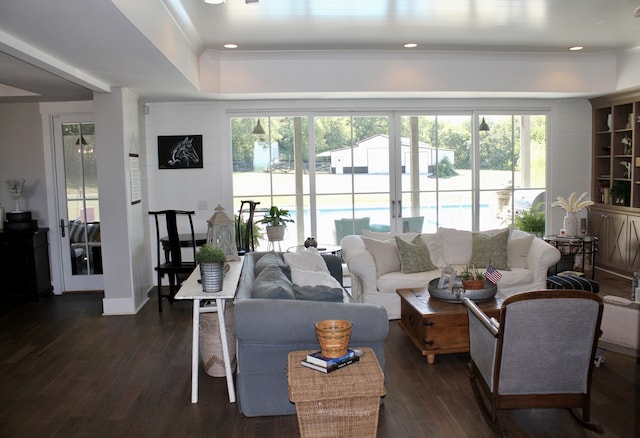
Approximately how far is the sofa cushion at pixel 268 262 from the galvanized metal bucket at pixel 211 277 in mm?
891

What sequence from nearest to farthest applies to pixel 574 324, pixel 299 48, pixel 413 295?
1. pixel 574 324
2. pixel 413 295
3. pixel 299 48

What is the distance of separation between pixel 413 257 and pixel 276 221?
190 centimetres

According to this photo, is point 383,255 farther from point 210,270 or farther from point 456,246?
point 210,270

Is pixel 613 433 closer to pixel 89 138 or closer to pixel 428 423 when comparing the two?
pixel 428 423

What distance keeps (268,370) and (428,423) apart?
1.05 m

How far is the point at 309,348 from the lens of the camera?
361 centimetres

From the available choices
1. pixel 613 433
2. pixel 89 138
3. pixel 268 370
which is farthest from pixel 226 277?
pixel 89 138

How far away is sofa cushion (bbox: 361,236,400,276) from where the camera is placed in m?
5.80

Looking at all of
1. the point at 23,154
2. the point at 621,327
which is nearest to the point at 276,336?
the point at 621,327

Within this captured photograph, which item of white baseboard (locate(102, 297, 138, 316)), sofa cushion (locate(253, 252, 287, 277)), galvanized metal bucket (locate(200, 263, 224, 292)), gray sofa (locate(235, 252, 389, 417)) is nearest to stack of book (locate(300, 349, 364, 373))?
gray sofa (locate(235, 252, 389, 417))

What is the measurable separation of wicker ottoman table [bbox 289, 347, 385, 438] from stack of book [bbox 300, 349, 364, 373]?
0.02 metres

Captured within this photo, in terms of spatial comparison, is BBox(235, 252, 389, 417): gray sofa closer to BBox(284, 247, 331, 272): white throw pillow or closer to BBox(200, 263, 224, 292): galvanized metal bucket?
BBox(200, 263, 224, 292): galvanized metal bucket

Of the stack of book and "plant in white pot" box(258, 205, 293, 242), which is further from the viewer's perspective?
"plant in white pot" box(258, 205, 293, 242)

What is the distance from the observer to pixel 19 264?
22.1 ft
